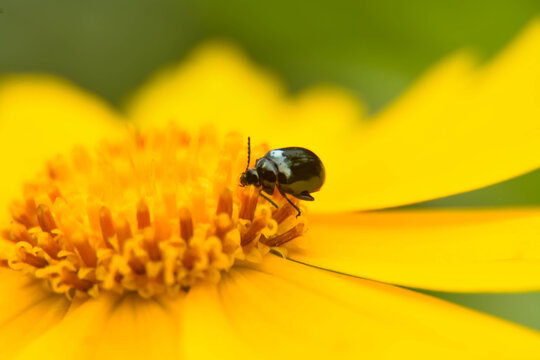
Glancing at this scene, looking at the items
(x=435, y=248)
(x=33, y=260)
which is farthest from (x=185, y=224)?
(x=435, y=248)

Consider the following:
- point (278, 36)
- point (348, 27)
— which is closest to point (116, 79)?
point (278, 36)

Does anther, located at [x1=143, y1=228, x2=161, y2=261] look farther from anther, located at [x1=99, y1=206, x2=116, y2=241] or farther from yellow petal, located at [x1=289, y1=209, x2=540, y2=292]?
yellow petal, located at [x1=289, y1=209, x2=540, y2=292]

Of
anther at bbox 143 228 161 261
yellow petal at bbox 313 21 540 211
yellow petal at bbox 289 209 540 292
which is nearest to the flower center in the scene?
anther at bbox 143 228 161 261

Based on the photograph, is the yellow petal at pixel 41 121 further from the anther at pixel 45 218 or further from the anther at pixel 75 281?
the anther at pixel 75 281

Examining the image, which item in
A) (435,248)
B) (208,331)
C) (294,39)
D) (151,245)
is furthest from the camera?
(294,39)

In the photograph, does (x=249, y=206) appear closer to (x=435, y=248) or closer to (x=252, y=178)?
(x=252, y=178)

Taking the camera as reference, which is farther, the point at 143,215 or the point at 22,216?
the point at 22,216

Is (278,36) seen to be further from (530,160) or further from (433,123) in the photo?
(530,160)

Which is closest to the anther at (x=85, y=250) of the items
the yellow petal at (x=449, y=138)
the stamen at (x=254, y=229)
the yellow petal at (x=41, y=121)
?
the stamen at (x=254, y=229)
